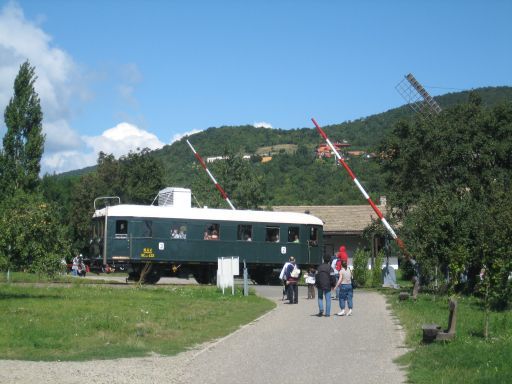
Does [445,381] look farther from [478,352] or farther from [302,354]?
[302,354]

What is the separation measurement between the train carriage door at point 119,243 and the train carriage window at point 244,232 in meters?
5.29

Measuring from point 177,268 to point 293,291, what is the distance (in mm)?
11300

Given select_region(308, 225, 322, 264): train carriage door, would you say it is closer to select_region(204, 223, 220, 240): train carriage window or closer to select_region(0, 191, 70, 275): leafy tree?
select_region(204, 223, 220, 240): train carriage window

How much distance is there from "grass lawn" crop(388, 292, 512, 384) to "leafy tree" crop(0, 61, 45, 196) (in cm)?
3157

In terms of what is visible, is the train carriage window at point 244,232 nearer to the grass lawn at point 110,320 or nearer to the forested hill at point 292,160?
the grass lawn at point 110,320

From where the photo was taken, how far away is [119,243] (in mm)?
35594

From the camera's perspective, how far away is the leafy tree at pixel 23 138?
1853 inches

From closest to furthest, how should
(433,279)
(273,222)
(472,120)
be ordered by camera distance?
(433,279) < (472,120) < (273,222)

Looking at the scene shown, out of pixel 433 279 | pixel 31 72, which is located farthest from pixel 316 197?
pixel 433 279

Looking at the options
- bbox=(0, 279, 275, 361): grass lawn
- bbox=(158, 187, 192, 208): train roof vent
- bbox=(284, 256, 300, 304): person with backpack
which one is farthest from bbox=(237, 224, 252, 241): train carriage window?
bbox=(284, 256, 300, 304): person with backpack

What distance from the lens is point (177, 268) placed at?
37000mm

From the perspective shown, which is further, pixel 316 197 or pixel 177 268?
pixel 316 197

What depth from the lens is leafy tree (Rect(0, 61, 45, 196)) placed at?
154 ft

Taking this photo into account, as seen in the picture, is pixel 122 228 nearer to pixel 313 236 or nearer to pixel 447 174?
pixel 313 236
